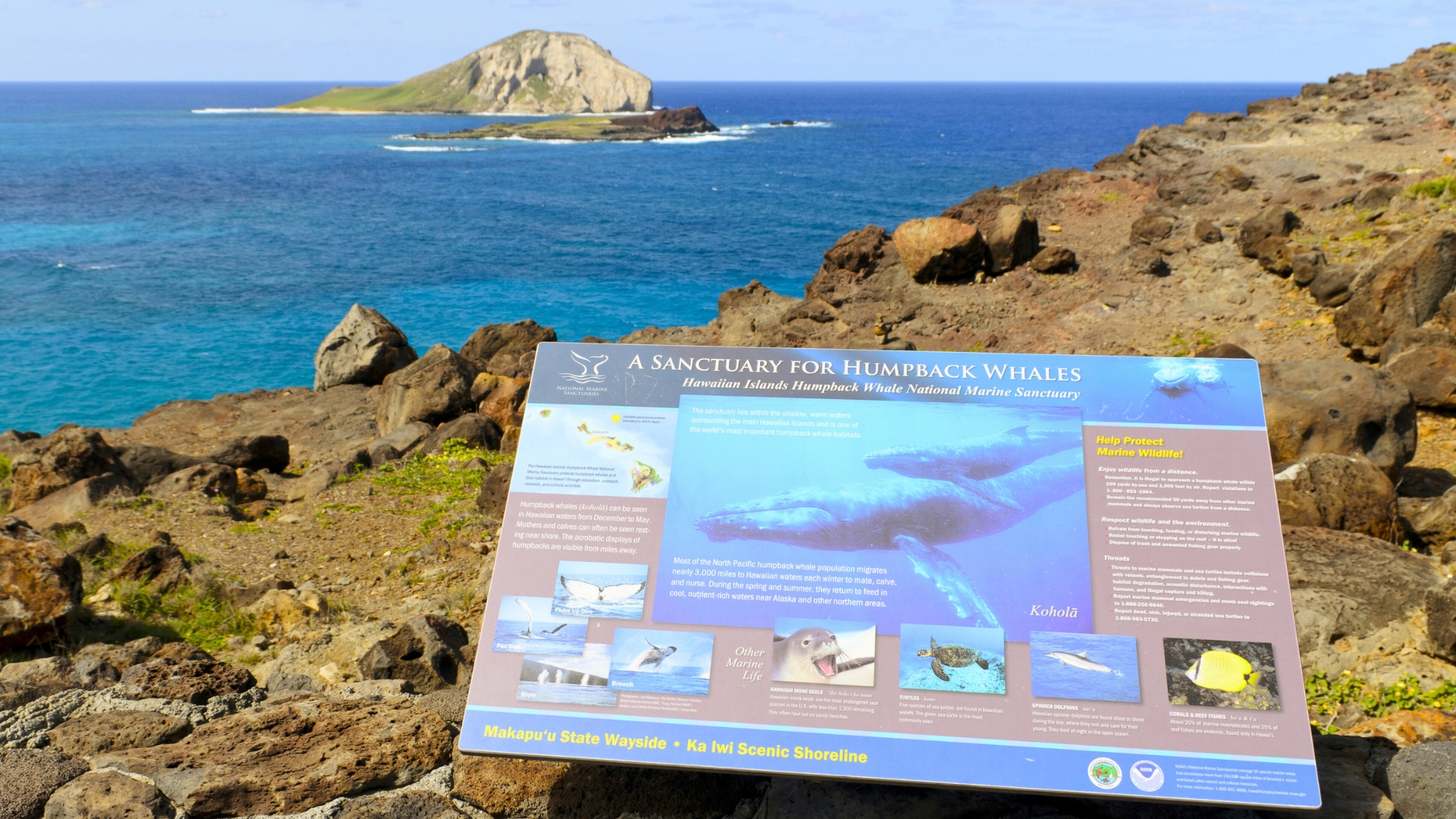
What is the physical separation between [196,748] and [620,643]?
2183mm

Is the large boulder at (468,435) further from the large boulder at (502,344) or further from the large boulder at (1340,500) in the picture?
the large boulder at (1340,500)

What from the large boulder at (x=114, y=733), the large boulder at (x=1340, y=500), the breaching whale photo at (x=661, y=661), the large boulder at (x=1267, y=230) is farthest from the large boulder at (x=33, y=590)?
the large boulder at (x=1267, y=230)

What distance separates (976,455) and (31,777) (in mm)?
4272

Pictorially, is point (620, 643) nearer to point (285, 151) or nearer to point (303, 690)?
point (303, 690)

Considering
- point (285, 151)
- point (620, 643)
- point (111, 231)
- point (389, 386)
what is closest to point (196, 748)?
point (620, 643)

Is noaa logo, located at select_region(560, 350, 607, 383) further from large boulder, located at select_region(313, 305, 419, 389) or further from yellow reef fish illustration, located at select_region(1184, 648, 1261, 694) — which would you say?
large boulder, located at select_region(313, 305, 419, 389)

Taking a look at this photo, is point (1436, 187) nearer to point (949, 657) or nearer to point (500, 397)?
point (500, 397)

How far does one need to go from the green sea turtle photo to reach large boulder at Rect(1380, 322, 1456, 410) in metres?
8.16

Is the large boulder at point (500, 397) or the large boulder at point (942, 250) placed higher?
the large boulder at point (942, 250)

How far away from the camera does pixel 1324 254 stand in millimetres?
14312

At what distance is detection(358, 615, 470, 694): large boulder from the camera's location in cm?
527

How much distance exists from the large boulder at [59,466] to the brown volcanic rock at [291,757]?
7334 millimetres

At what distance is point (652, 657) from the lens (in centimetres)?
346

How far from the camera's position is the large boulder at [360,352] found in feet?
57.2
